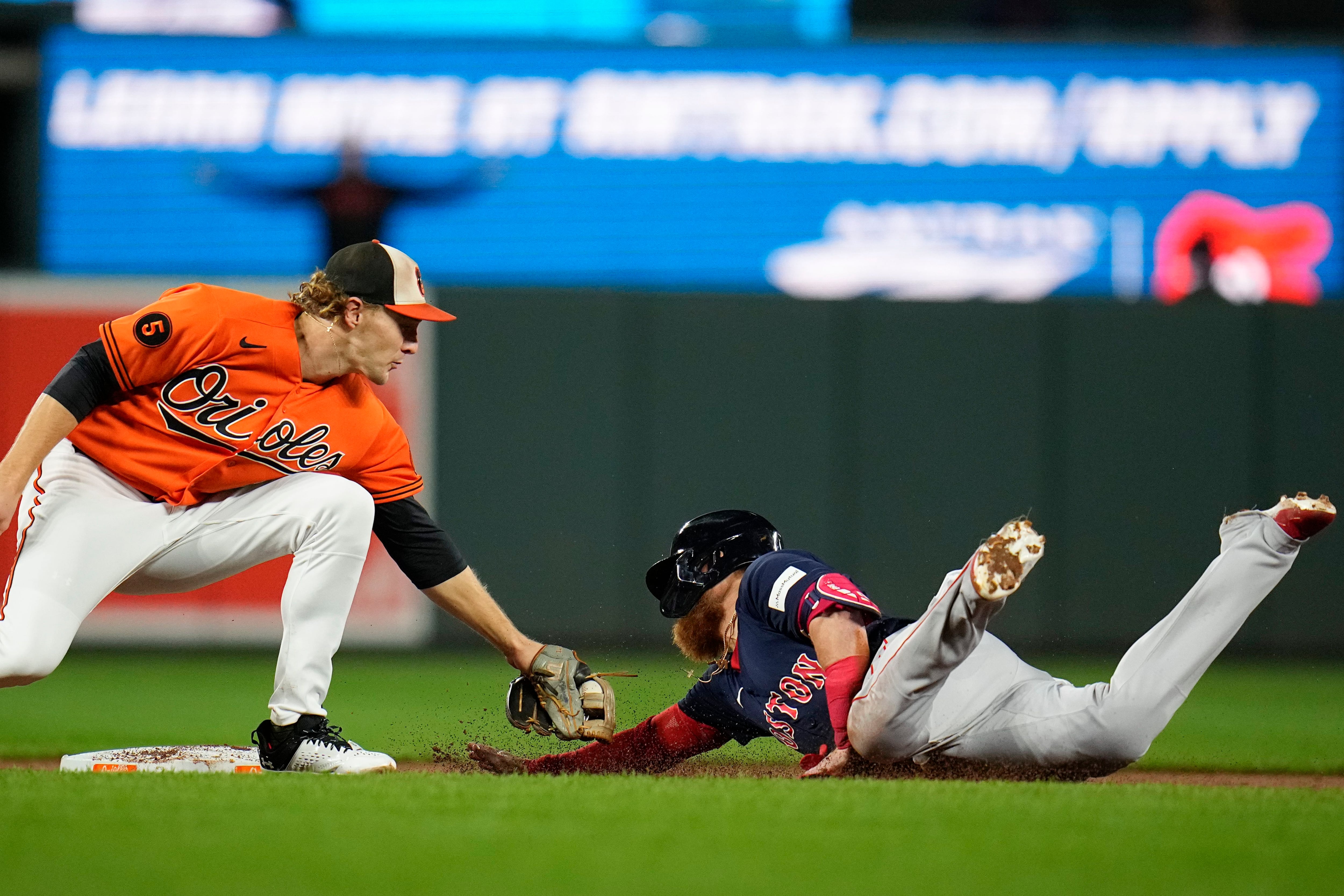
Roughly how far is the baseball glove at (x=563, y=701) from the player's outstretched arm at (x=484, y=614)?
0.03 metres

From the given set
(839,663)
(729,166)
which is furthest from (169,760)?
(729,166)

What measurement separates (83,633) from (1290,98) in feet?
21.3

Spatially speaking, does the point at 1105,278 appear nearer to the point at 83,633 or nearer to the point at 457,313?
the point at 457,313

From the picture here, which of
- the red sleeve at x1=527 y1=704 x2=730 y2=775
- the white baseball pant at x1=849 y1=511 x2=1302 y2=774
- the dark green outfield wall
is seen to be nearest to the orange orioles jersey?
the red sleeve at x1=527 y1=704 x2=730 y2=775

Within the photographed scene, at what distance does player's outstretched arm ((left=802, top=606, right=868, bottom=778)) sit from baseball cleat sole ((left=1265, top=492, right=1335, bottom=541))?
2.69 ft

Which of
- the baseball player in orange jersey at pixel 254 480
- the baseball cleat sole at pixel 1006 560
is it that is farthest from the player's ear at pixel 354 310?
the baseball cleat sole at pixel 1006 560

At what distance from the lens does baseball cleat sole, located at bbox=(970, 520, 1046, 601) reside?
2559 millimetres

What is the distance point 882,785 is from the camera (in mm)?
2789

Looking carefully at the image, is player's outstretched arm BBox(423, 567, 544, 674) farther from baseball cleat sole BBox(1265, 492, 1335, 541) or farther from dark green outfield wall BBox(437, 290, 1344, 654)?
dark green outfield wall BBox(437, 290, 1344, 654)

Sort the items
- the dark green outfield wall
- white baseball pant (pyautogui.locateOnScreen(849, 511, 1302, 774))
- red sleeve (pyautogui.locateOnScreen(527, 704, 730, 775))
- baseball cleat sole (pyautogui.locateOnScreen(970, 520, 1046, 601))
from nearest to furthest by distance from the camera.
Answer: baseball cleat sole (pyautogui.locateOnScreen(970, 520, 1046, 601))
white baseball pant (pyautogui.locateOnScreen(849, 511, 1302, 774))
red sleeve (pyautogui.locateOnScreen(527, 704, 730, 775))
the dark green outfield wall

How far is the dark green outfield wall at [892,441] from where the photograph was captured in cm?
688

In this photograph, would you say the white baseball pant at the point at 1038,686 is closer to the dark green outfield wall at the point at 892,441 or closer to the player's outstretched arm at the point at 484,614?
the player's outstretched arm at the point at 484,614

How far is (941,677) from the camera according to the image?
2.80 meters

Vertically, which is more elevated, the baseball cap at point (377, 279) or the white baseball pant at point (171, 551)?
the baseball cap at point (377, 279)
